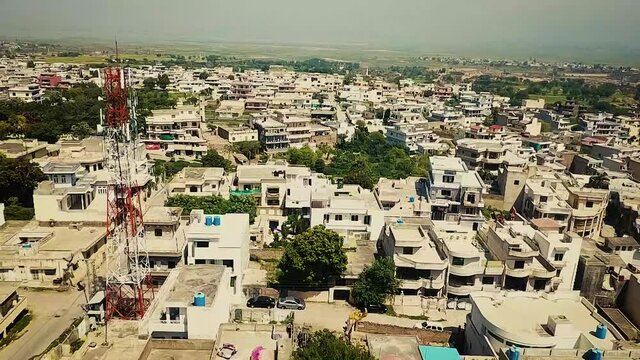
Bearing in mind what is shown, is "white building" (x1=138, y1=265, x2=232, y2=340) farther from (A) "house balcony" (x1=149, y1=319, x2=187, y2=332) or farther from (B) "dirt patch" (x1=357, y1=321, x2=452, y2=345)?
(B) "dirt patch" (x1=357, y1=321, x2=452, y2=345)

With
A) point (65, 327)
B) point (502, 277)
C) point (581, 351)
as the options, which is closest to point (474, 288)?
point (502, 277)

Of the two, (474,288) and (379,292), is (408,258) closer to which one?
(379,292)

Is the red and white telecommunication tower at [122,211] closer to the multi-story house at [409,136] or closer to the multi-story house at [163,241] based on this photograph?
the multi-story house at [163,241]

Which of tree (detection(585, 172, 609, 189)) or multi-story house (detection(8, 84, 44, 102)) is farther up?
multi-story house (detection(8, 84, 44, 102))

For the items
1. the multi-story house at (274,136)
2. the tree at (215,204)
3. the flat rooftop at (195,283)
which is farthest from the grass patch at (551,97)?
the flat rooftop at (195,283)

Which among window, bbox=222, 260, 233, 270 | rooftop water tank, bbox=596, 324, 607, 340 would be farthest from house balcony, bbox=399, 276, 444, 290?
window, bbox=222, 260, 233, 270
